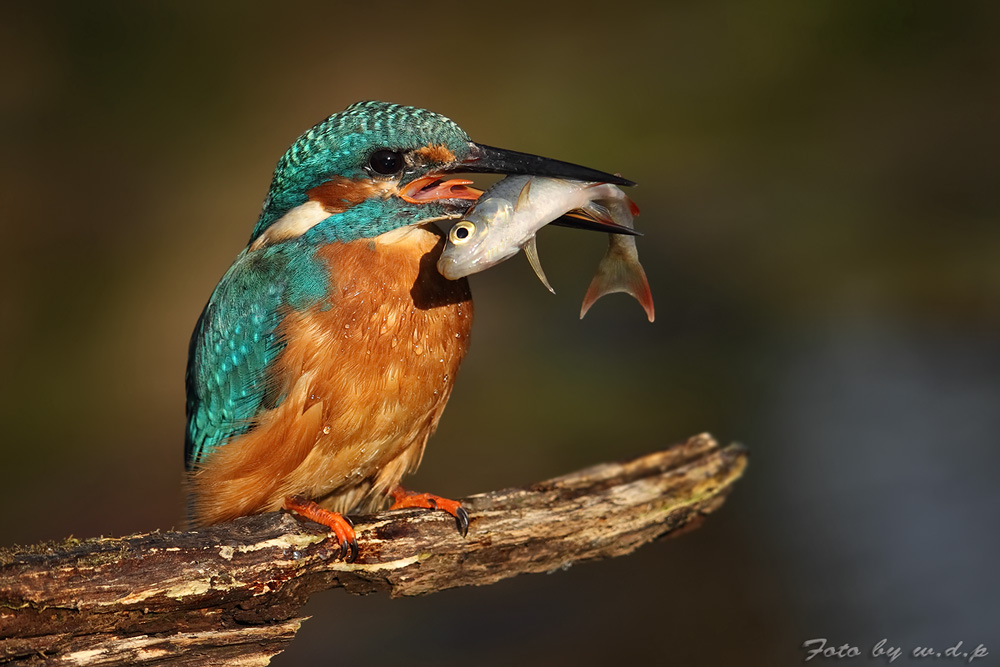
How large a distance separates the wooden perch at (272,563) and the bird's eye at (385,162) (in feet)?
2.81

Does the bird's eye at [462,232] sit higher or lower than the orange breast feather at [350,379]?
higher

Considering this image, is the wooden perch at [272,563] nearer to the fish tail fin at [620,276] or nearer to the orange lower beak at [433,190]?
the fish tail fin at [620,276]

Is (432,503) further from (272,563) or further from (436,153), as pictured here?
(436,153)

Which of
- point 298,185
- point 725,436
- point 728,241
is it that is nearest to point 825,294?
point 728,241

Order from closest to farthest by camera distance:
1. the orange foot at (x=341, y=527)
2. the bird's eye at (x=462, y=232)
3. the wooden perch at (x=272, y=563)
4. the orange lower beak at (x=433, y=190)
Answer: the wooden perch at (x=272, y=563) < the bird's eye at (x=462, y=232) < the orange foot at (x=341, y=527) < the orange lower beak at (x=433, y=190)

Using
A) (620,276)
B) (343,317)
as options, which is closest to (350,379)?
(343,317)

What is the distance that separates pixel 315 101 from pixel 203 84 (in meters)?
0.91

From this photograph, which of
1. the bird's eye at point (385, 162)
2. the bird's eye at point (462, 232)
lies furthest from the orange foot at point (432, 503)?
the bird's eye at point (385, 162)

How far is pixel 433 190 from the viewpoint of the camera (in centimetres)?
248

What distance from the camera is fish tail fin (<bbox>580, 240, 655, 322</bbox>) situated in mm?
2432

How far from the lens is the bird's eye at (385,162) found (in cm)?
244

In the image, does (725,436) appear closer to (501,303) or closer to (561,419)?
(561,419)

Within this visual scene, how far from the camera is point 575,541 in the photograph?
265 centimetres

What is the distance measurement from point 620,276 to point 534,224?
0.92 feet
